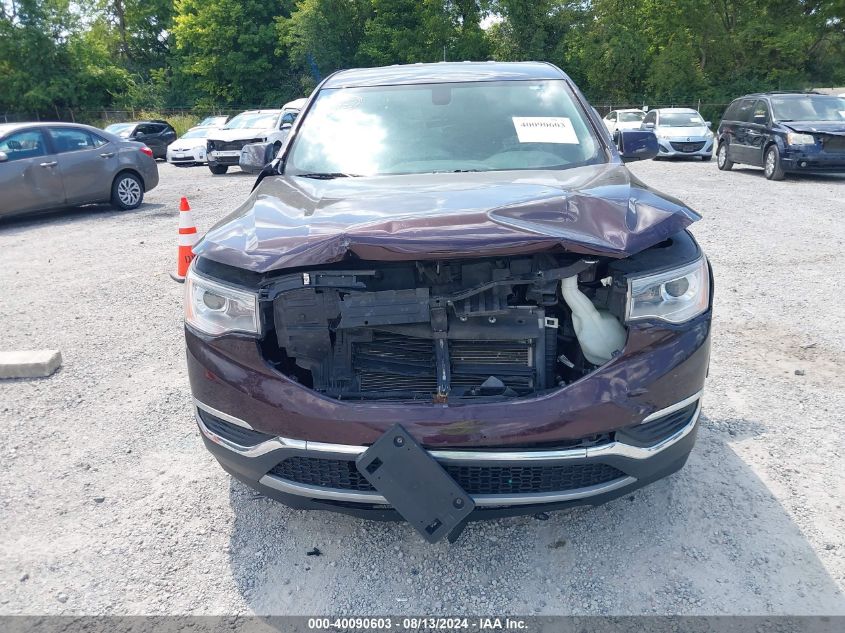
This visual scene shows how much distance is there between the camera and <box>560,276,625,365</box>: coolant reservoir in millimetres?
2502

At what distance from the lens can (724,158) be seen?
1560cm

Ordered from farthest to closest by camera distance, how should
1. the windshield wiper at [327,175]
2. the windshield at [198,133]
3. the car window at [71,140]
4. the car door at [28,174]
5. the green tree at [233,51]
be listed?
the green tree at [233,51] < the windshield at [198,133] < the car window at [71,140] < the car door at [28,174] < the windshield wiper at [327,175]

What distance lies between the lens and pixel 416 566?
264cm

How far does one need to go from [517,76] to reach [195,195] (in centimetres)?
1080

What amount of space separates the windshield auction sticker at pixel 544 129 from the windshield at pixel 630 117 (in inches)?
873

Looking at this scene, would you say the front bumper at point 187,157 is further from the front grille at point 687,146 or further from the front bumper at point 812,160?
the front bumper at point 812,160

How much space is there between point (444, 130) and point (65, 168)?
9.19 meters

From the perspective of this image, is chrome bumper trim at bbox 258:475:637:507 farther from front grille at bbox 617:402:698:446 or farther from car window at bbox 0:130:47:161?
car window at bbox 0:130:47:161

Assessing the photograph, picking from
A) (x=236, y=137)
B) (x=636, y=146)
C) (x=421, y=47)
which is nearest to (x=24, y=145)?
(x=236, y=137)

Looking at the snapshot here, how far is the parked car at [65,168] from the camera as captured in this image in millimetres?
10211

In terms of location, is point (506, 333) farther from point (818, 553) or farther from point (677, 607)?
point (818, 553)

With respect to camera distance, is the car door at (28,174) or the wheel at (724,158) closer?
the car door at (28,174)

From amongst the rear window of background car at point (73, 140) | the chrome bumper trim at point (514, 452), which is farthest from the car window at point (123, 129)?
the chrome bumper trim at point (514, 452)

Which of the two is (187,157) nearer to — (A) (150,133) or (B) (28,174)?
(A) (150,133)
